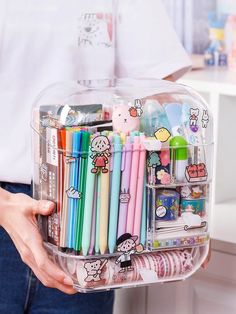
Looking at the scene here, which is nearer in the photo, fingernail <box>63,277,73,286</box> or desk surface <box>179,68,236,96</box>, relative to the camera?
fingernail <box>63,277,73,286</box>

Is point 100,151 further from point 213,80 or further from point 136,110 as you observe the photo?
point 213,80

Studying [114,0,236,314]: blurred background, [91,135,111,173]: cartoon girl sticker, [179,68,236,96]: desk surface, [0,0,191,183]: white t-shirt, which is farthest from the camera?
[179,68,236,96]: desk surface

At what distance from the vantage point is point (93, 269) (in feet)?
3.12

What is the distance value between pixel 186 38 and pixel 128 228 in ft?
3.15

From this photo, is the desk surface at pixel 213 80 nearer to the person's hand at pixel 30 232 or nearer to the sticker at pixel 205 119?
the sticker at pixel 205 119

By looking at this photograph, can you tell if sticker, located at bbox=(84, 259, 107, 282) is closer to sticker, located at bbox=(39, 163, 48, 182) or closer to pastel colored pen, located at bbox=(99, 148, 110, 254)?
pastel colored pen, located at bbox=(99, 148, 110, 254)

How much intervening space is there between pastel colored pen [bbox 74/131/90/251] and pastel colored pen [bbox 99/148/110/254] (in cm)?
2

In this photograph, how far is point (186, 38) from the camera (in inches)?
71.9

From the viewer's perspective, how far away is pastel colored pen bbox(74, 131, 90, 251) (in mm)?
922

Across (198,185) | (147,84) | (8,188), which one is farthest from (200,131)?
(8,188)

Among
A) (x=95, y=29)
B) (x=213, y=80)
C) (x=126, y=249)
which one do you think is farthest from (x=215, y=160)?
(x=126, y=249)

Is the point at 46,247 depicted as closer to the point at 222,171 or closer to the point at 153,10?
the point at 153,10

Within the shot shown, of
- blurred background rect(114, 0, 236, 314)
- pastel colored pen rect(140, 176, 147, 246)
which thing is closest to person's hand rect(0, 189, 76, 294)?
pastel colored pen rect(140, 176, 147, 246)

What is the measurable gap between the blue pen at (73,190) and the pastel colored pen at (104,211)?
31mm
